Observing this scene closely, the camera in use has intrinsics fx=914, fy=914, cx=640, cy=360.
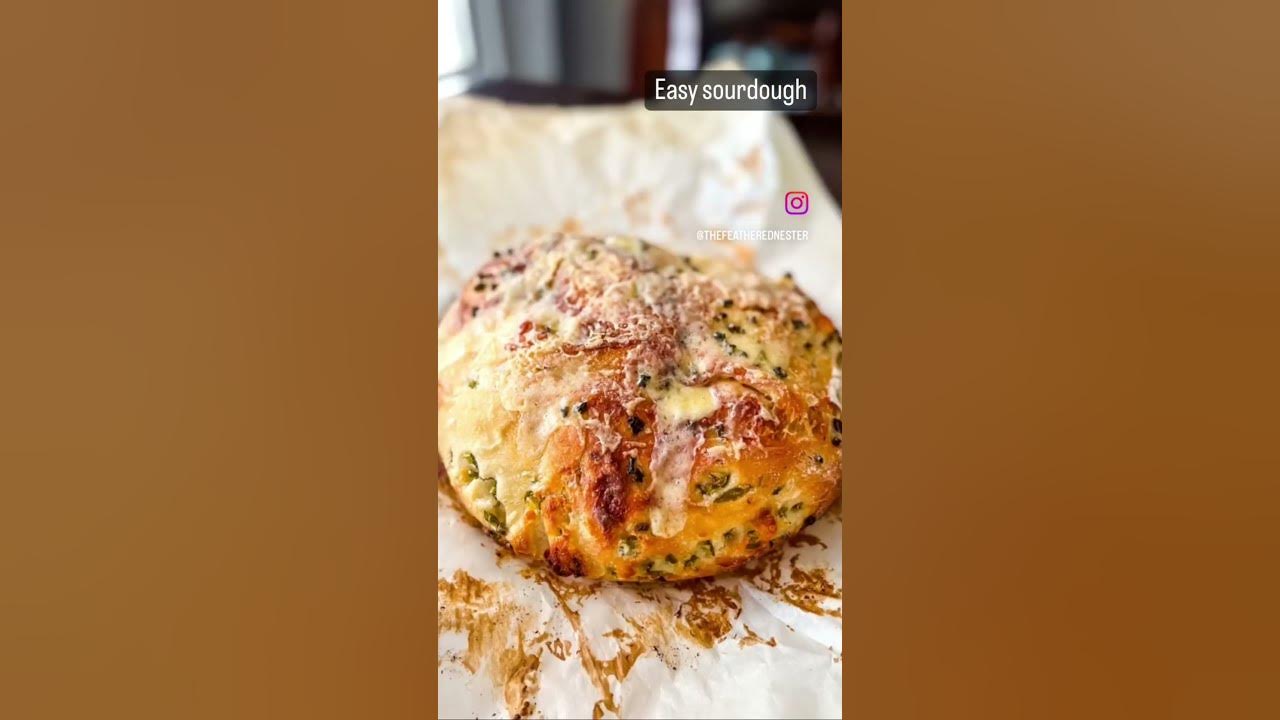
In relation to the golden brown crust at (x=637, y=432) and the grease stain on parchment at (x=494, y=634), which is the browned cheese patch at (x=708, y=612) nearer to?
the golden brown crust at (x=637, y=432)

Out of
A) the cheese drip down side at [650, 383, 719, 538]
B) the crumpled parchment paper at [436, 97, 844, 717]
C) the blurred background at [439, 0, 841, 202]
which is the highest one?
the blurred background at [439, 0, 841, 202]

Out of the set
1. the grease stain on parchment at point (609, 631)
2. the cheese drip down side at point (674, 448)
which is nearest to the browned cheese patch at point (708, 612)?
the grease stain on parchment at point (609, 631)

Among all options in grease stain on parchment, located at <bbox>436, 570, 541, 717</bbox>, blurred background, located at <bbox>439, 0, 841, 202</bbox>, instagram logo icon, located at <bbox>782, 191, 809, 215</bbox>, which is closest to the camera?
grease stain on parchment, located at <bbox>436, 570, 541, 717</bbox>

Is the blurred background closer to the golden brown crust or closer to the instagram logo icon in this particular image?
the instagram logo icon

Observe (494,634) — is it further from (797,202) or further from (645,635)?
(797,202)

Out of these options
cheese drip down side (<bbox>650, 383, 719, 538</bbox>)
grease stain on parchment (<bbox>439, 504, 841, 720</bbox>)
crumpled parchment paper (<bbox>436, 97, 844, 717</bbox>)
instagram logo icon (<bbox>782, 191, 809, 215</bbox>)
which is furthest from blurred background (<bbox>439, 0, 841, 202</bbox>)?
grease stain on parchment (<bbox>439, 504, 841, 720</bbox>)

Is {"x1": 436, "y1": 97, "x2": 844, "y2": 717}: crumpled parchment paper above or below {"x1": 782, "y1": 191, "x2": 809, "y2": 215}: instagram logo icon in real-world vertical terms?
below
